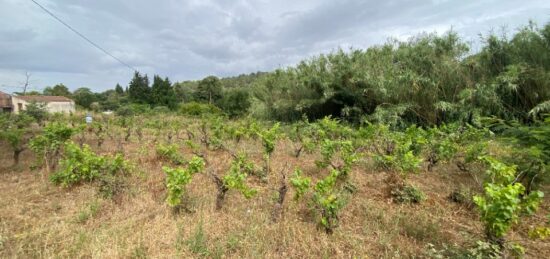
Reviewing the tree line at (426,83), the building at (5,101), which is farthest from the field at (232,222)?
the building at (5,101)

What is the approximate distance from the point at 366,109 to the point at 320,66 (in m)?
2.60

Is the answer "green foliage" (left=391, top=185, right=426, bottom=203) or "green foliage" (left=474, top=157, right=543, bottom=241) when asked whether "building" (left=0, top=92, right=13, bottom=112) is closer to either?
"green foliage" (left=391, top=185, right=426, bottom=203)

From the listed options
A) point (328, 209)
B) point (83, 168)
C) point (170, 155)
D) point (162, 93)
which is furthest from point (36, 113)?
point (162, 93)

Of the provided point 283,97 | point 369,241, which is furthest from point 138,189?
point 283,97

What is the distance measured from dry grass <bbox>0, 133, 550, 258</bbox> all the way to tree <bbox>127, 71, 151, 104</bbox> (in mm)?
32249

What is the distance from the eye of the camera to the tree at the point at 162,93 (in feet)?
108

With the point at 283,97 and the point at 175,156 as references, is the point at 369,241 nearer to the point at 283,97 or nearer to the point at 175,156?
the point at 175,156

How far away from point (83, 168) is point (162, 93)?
32090mm

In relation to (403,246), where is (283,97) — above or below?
above

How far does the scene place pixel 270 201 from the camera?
130 inches

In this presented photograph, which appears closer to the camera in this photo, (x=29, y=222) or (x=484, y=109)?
(x=29, y=222)

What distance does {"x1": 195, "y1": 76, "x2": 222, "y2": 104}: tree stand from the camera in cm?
3522

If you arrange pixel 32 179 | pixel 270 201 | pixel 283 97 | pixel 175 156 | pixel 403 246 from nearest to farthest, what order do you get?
pixel 403 246
pixel 270 201
pixel 32 179
pixel 175 156
pixel 283 97

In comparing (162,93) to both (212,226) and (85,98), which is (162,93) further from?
(212,226)
